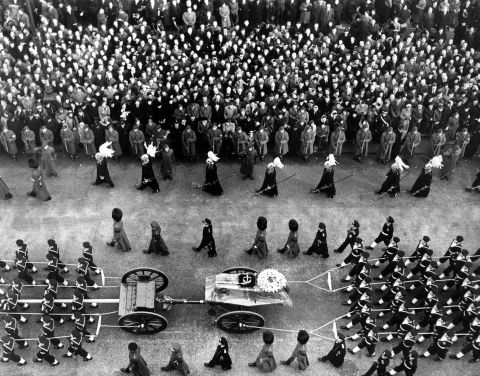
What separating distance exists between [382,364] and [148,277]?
545 cm

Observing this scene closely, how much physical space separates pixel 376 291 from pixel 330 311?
1.41 m

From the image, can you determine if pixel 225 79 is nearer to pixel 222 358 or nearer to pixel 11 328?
pixel 222 358

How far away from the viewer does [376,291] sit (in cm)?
1430

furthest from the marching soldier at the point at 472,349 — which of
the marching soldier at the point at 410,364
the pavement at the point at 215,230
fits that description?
the marching soldier at the point at 410,364

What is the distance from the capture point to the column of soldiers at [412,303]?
12391mm

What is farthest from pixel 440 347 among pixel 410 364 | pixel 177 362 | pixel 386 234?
pixel 177 362

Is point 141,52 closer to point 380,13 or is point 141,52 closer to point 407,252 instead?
point 380,13

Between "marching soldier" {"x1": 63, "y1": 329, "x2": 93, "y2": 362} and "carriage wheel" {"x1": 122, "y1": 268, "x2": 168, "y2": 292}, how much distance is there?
1544 millimetres

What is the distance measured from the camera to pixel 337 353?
40.4 feet

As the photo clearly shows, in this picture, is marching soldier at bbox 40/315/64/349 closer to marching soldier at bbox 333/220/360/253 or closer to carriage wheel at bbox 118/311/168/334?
carriage wheel at bbox 118/311/168/334

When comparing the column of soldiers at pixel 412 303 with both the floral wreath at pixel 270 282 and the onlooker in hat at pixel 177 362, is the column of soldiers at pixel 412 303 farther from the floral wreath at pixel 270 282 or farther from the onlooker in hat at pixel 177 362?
the onlooker in hat at pixel 177 362

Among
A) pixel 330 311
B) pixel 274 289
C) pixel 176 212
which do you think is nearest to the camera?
pixel 274 289

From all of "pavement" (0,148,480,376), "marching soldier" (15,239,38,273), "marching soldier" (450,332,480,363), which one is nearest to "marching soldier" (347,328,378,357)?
"pavement" (0,148,480,376)

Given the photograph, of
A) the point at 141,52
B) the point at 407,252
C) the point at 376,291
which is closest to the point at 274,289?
the point at 376,291
